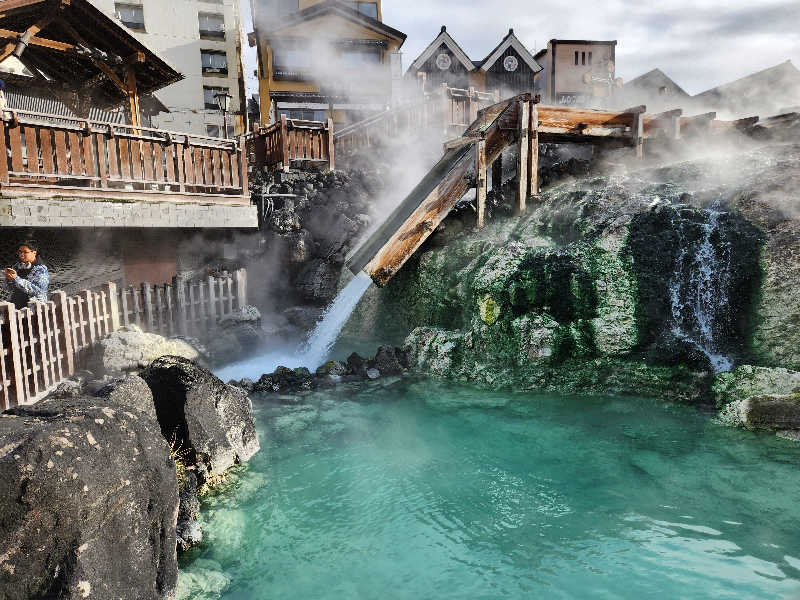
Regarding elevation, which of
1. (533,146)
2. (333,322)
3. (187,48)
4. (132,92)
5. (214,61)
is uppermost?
(187,48)

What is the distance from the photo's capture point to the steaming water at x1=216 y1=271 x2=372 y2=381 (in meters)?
11.5

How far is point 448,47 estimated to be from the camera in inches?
1417

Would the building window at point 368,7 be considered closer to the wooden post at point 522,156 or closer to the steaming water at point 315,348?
the steaming water at point 315,348

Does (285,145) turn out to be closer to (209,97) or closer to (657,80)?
(209,97)

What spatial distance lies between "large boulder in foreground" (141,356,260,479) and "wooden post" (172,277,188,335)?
16.6 feet

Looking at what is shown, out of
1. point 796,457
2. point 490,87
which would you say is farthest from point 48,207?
point 490,87

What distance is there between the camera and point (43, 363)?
25.4 ft

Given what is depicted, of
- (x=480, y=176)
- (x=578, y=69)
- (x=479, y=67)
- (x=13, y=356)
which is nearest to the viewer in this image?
(x=13, y=356)

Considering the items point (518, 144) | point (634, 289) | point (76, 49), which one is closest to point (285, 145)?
point (76, 49)

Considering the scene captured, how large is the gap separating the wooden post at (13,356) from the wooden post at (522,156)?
9.91 meters

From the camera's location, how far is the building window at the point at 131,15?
3288 centimetres

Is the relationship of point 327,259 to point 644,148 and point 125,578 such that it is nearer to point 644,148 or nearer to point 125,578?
point 644,148

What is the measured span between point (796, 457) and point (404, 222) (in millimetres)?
8086

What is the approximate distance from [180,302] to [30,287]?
11.0ft
